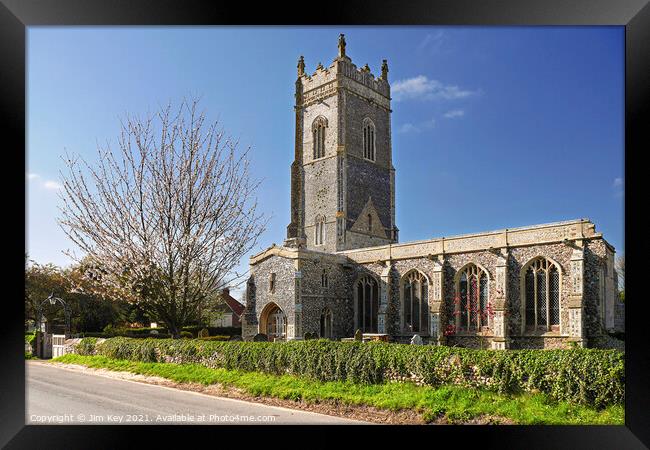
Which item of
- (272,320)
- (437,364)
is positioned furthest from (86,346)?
(437,364)

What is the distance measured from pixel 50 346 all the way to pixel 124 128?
903cm

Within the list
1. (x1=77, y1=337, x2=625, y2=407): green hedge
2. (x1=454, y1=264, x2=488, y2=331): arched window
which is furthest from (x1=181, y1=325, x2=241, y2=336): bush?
(x1=454, y1=264, x2=488, y2=331): arched window

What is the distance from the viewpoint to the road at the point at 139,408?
22.8 ft

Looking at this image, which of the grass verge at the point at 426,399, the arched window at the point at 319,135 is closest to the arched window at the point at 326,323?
the grass verge at the point at 426,399

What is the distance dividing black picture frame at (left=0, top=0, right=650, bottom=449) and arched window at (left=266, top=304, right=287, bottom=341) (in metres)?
13.5

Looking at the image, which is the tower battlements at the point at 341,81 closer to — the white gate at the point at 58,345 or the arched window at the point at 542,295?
the arched window at the point at 542,295

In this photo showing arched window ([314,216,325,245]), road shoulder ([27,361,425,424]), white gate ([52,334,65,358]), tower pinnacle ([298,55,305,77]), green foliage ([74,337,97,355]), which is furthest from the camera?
tower pinnacle ([298,55,305,77])

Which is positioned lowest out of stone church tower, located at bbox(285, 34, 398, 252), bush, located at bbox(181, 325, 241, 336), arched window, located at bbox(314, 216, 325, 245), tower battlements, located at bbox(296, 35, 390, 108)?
bush, located at bbox(181, 325, 241, 336)

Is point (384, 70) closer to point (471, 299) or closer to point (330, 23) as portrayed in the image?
point (471, 299)

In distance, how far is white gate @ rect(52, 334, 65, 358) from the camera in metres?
15.6

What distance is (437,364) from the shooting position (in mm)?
7965

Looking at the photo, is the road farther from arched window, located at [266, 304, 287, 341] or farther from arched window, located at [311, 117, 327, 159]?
arched window, located at [311, 117, 327, 159]

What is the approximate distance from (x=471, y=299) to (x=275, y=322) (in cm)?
777
